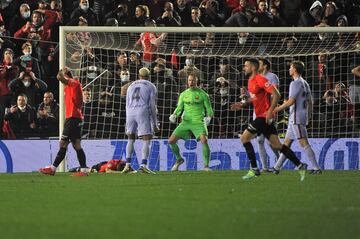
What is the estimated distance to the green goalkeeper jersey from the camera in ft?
68.7

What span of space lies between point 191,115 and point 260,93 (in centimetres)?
470

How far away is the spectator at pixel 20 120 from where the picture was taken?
72.8 ft

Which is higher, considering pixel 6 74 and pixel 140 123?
pixel 6 74

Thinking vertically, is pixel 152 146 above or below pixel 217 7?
below

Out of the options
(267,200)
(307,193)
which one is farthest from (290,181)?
(267,200)

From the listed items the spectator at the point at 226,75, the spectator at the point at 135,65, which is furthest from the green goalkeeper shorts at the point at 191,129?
the spectator at the point at 135,65

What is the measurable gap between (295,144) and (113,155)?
3.95 meters

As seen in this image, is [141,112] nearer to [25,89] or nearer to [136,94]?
[136,94]

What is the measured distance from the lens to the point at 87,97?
22.1 meters

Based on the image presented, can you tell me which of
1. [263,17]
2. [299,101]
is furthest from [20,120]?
[299,101]

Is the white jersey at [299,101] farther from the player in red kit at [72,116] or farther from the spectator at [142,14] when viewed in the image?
the spectator at [142,14]

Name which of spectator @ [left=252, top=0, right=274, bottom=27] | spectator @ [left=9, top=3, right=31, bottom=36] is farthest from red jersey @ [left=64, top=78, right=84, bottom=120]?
spectator @ [left=252, top=0, right=274, bottom=27]

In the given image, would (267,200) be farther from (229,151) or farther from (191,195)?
(229,151)

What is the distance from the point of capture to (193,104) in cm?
2098
